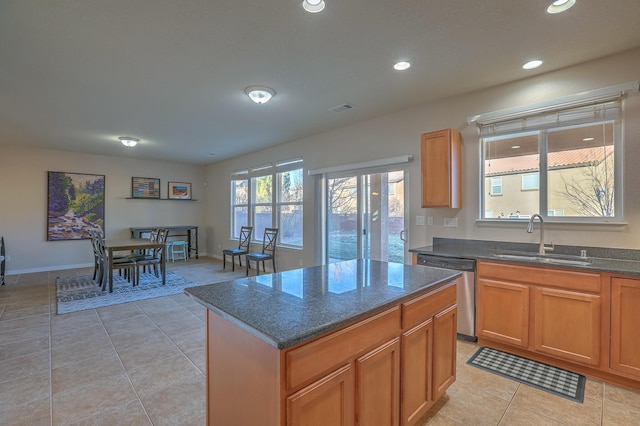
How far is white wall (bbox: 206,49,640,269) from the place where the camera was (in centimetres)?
254

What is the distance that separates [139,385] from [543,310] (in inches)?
126

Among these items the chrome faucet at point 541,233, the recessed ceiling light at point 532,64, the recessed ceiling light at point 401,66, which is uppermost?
the recessed ceiling light at point 401,66

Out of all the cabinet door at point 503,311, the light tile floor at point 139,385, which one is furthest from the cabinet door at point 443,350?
the cabinet door at point 503,311

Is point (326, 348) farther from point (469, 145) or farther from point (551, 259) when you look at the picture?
point (469, 145)

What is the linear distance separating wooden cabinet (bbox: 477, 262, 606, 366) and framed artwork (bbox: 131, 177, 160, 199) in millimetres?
7674

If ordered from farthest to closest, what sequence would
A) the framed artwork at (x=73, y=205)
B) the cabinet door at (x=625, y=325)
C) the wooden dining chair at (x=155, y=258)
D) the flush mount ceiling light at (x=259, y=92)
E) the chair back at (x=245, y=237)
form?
the chair back at (x=245, y=237)
the framed artwork at (x=73, y=205)
the wooden dining chair at (x=155, y=258)
the flush mount ceiling light at (x=259, y=92)
the cabinet door at (x=625, y=325)

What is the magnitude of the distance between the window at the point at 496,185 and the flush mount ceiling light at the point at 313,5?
252cm

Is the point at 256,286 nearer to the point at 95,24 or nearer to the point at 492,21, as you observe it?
the point at 95,24

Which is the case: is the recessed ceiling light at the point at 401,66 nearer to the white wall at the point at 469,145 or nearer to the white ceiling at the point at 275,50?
the white ceiling at the point at 275,50

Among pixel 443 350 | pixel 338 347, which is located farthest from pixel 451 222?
pixel 338 347

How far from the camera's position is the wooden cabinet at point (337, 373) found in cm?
107

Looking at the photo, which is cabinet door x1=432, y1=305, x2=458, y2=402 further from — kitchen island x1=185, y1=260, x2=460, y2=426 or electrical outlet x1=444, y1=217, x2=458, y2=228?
electrical outlet x1=444, y1=217, x2=458, y2=228

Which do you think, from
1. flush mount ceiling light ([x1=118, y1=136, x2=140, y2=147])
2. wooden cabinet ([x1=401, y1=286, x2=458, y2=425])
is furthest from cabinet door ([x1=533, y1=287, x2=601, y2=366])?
flush mount ceiling light ([x1=118, y1=136, x2=140, y2=147])

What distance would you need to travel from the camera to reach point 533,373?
93.2 inches
